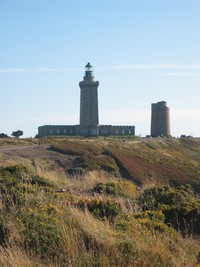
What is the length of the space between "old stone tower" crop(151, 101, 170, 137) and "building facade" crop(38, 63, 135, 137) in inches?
594

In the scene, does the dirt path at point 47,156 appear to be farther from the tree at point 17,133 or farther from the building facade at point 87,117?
the building facade at point 87,117

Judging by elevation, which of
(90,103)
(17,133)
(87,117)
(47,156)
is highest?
(90,103)

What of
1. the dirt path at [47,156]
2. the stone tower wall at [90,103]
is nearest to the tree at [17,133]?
the stone tower wall at [90,103]

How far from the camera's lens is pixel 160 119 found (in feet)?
345

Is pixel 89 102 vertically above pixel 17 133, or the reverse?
pixel 89 102

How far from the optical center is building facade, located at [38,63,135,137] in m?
93.0

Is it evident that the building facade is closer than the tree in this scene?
No

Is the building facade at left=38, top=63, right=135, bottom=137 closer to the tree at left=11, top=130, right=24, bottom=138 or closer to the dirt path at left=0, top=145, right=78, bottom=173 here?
the tree at left=11, top=130, right=24, bottom=138

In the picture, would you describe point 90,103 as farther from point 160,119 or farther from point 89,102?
point 160,119

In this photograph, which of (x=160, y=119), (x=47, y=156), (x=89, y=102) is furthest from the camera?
(x=160, y=119)

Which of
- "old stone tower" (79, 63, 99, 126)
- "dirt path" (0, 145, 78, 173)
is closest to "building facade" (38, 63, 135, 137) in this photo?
"old stone tower" (79, 63, 99, 126)

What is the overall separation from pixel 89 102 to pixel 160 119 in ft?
66.9

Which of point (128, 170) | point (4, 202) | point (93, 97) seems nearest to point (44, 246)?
point (4, 202)

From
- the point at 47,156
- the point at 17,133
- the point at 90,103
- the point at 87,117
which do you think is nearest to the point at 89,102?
the point at 90,103
